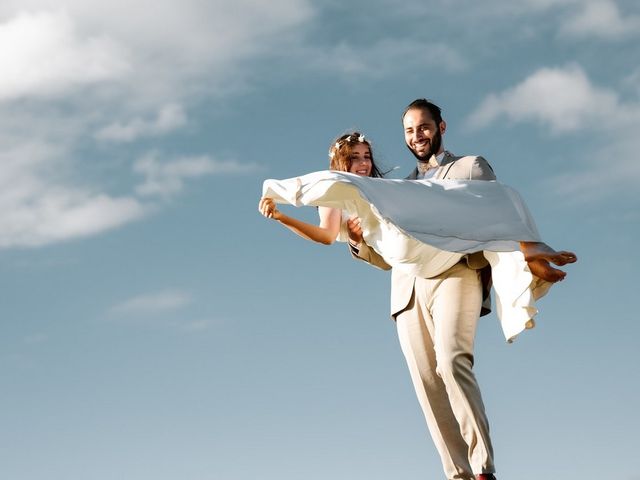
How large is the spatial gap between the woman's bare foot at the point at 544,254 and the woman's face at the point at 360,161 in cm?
123

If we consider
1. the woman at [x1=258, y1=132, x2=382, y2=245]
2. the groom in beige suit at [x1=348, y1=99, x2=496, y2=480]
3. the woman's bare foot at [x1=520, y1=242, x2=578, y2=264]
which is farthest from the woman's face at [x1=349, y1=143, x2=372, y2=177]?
the woman's bare foot at [x1=520, y1=242, x2=578, y2=264]

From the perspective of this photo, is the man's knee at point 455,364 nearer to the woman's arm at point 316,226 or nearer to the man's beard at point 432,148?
the woman's arm at point 316,226

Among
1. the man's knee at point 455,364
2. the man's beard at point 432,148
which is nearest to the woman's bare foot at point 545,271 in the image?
the man's knee at point 455,364

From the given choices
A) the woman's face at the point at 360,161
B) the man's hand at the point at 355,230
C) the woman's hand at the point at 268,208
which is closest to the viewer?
the woman's hand at the point at 268,208

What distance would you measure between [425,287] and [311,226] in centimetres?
85

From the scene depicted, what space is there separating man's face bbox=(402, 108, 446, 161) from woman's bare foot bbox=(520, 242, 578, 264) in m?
0.85

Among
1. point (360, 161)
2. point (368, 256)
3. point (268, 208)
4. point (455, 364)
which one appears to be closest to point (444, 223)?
point (368, 256)

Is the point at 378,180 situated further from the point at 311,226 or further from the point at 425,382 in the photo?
the point at 425,382

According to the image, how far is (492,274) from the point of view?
5.90 metres

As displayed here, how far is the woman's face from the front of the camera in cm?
658

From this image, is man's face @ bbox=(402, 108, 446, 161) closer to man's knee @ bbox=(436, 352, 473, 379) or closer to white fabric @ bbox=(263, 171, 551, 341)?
white fabric @ bbox=(263, 171, 551, 341)

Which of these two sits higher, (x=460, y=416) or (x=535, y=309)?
Result: (x=535, y=309)

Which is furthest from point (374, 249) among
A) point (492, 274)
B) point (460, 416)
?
point (460, 416)

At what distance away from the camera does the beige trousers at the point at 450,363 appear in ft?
18.5
